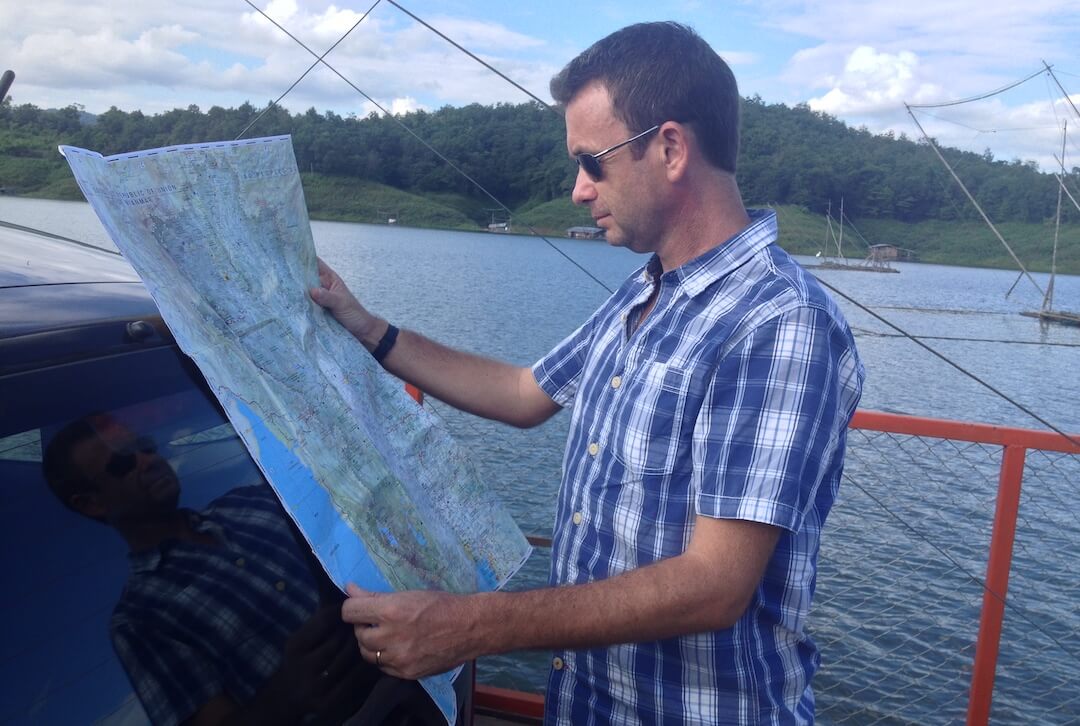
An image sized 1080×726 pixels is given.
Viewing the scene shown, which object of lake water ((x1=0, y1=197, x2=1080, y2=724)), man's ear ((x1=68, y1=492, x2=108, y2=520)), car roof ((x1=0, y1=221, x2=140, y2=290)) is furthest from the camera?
lake water ((x1=0, y1=197, x2=1080, y2=724))

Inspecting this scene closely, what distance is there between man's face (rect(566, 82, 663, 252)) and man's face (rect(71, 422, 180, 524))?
95 centimetres

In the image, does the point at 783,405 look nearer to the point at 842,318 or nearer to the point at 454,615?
the point at 842,318

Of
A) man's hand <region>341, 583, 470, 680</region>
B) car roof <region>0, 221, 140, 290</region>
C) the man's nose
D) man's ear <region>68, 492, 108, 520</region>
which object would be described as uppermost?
the man's nose

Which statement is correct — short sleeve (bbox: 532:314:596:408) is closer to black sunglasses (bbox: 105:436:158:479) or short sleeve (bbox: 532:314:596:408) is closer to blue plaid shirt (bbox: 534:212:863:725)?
blue plaid shirt (bbox: 534:212:863:725)

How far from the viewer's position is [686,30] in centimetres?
178

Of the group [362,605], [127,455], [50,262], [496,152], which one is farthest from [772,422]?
[496,152]

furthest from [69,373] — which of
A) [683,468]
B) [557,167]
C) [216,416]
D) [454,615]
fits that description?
[557,167]

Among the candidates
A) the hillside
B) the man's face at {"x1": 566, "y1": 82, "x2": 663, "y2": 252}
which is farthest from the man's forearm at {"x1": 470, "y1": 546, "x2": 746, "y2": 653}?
the hillside

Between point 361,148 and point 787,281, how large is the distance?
155 inches

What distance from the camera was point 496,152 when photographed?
15.3ft

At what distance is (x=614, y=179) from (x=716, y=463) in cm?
63

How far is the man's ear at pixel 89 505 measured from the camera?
1.31 m

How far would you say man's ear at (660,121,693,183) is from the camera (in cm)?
172

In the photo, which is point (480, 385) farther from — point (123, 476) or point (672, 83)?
point (123, 476)
